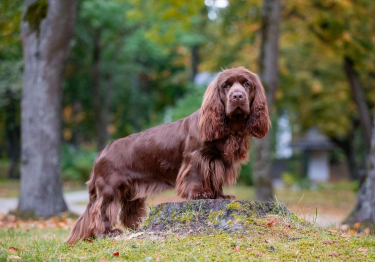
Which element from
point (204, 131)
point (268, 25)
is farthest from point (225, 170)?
point (268, 25)

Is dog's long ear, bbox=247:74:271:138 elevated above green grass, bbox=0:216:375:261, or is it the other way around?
dog's long ear, bbox=247:74:271:138

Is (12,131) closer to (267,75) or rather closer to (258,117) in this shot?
(267,75)

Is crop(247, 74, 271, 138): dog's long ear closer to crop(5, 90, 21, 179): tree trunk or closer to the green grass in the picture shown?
the green grass

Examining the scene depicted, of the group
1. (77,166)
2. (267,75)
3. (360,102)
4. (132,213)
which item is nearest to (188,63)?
(77,166)

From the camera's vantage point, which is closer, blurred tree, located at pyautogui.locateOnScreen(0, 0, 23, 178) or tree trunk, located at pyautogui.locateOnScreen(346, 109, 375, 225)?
tree trunk, located at pyautogui.locateOnScreen(346, 109, 375, 225)

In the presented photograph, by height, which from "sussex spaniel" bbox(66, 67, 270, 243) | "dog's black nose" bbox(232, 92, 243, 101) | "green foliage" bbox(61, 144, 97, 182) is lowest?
"green foliage" bbox(61, 144, 97, 182)

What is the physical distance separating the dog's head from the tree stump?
715 millimetres

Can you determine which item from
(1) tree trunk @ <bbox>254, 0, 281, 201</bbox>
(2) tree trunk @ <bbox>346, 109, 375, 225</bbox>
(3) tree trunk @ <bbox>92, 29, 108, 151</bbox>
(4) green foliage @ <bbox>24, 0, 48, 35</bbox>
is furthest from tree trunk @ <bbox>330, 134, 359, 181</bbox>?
(4) green foliage @ <bbox>24, 0, 48, 35</bbox>

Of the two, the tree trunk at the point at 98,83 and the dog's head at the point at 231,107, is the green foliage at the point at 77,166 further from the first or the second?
the dog's head at the point at 231,107

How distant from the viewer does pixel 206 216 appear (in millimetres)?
4637

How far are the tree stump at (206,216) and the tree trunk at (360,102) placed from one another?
12.6m

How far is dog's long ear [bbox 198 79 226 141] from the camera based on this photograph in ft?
15.6

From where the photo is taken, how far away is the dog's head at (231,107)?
15.6ft

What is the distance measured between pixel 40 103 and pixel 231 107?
5950mm
